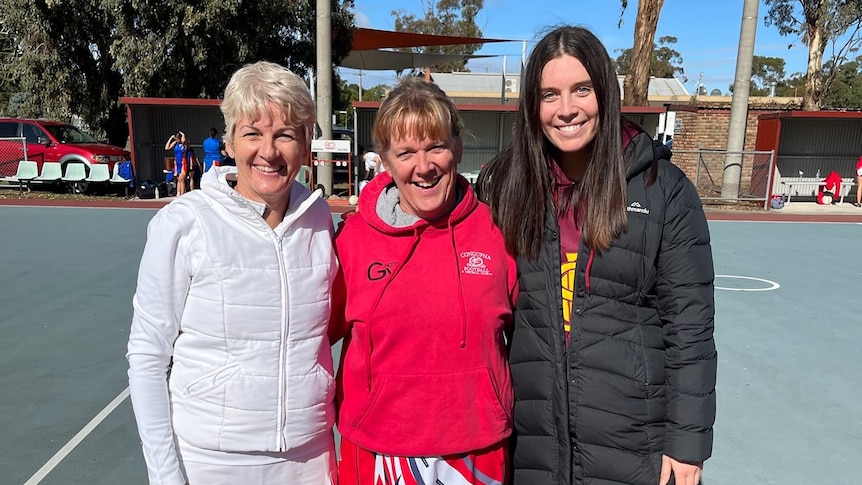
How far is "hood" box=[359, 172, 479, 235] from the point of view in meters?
1.95

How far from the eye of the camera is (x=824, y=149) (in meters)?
18.9

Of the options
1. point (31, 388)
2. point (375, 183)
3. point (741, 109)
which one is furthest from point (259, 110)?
point (741, 109)

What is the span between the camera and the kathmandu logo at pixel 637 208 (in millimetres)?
1887

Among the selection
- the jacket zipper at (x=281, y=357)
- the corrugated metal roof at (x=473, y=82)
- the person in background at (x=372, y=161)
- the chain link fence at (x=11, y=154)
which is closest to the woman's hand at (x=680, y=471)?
the jacket zipper at (x=281, y=357)

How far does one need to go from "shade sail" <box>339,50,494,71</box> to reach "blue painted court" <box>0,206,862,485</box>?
23.9 metres

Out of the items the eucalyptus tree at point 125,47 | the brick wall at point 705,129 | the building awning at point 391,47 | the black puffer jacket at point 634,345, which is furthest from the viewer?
the building awning at point 391,47

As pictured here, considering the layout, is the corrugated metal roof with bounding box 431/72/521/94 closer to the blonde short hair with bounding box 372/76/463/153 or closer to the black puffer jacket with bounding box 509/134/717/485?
the blonde short hair with bounding box 372/76/463/153

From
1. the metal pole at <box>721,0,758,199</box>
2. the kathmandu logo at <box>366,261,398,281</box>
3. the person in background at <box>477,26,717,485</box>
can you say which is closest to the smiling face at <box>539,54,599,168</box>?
the person in background at <box>477,26,717,485</box>

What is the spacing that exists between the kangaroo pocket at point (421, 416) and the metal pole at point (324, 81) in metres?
14.3

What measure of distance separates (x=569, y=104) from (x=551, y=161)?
0.25 m

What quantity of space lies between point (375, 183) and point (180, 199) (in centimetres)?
64

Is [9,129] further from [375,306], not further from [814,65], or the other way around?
[814,65]

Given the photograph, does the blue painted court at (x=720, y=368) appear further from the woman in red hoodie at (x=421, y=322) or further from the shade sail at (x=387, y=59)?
the shade sail at (x=387, y=59)

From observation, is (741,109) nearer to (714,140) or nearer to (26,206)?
(714,140)
